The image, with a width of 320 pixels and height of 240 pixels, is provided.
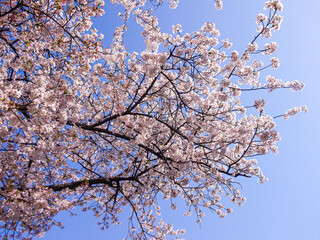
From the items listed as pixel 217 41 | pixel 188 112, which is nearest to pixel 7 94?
pixel 188 112

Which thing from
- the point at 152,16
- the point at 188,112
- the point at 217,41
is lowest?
the point at 188,112

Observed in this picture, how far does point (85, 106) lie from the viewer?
8.17m

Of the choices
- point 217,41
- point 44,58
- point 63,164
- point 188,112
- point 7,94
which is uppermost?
point 44,58

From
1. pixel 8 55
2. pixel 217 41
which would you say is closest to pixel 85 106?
pixel 8 55

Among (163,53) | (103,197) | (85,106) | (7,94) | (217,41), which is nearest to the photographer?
(7,94)

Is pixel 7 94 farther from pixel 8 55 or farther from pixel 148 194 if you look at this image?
pixel 148 194

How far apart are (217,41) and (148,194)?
5.83 meters

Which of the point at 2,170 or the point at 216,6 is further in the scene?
the point at 216,6

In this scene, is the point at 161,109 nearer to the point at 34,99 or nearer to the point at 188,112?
the point at 188,112

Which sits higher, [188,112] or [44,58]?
[44,58]

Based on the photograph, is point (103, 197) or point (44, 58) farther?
point (103, 197)

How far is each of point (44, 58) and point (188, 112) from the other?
4.28 meters

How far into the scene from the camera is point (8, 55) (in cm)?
621

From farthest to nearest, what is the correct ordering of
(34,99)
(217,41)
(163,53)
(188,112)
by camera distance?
(217,41), (188,112), (163,53), (34,99)
